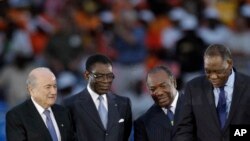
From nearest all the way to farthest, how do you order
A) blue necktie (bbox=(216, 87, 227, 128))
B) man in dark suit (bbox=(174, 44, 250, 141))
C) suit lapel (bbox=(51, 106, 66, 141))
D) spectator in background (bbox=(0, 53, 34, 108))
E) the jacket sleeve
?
man in dark suit (bbox=(174, 44, 250, 141)) → blue necktie (bbox=(216, 87, 227, 128)) → the jacket sleeve → suit lapel (bbox=(51, 106, 66, 141)) → spectator in background (bbox=(0, 53, 34, 108))

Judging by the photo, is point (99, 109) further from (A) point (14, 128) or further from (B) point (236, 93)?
(B) point (236, 93)

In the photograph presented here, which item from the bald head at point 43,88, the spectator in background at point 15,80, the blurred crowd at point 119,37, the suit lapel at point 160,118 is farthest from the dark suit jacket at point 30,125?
the spectator in background at point 15,80

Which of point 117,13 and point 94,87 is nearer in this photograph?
point 94,87

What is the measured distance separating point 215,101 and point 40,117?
161 cm

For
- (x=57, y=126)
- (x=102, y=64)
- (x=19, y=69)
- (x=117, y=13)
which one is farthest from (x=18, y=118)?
(x=117, y=13)

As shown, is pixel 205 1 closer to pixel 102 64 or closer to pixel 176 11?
pixel 176 11

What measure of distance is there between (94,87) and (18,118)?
0.90m

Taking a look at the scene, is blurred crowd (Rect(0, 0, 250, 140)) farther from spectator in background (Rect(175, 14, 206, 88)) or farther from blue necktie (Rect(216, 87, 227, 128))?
blue necktie (Rect(216, 87, 227, 128))

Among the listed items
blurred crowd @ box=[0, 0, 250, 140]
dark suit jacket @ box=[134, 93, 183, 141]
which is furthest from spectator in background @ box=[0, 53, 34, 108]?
dark suit jacket @ box=[134, 93, 183, 141]

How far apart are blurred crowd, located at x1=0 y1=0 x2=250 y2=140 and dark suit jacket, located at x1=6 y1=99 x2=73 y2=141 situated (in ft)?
15.5

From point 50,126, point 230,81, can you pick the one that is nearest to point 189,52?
point 50,126

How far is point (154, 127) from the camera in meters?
9.23

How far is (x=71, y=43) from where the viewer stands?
14.8 meters

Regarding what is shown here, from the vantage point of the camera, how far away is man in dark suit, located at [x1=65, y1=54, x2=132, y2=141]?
359 inches
